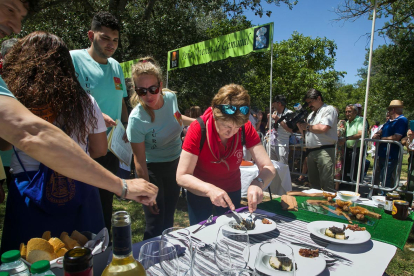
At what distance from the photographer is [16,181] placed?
148 centimetres

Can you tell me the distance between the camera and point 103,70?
258 centimetres

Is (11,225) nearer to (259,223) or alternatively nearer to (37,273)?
(37,273)

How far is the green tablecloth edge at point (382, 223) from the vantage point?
1636 millimetres

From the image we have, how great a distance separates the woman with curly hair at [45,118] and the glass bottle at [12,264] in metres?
0.74

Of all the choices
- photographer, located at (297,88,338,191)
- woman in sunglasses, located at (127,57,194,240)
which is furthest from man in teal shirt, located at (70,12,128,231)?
photographer, located at (297,88,338,191)

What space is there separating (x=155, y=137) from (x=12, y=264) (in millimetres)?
1847

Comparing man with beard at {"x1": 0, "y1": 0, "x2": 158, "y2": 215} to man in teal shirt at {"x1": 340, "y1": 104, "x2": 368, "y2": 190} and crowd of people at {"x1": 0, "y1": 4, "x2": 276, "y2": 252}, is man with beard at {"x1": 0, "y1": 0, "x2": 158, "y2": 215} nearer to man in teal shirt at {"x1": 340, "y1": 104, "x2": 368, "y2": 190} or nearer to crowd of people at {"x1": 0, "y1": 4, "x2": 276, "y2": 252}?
crowd of people at {"x1": 0, "y1": 4, "x2": 276, "y2": 252}

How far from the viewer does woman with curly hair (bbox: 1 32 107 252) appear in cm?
142

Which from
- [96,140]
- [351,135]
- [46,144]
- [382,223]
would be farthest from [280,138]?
[46,144]

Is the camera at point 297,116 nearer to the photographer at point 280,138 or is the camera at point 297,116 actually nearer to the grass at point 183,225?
the photographer at point 280,138

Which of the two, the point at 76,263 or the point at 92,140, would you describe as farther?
the point at 92,140

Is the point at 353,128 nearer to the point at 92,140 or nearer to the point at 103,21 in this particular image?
the point at 103,21

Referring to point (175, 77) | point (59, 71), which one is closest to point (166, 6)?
point (175, 77)

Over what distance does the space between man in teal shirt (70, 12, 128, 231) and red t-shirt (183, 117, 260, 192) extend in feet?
2.80
